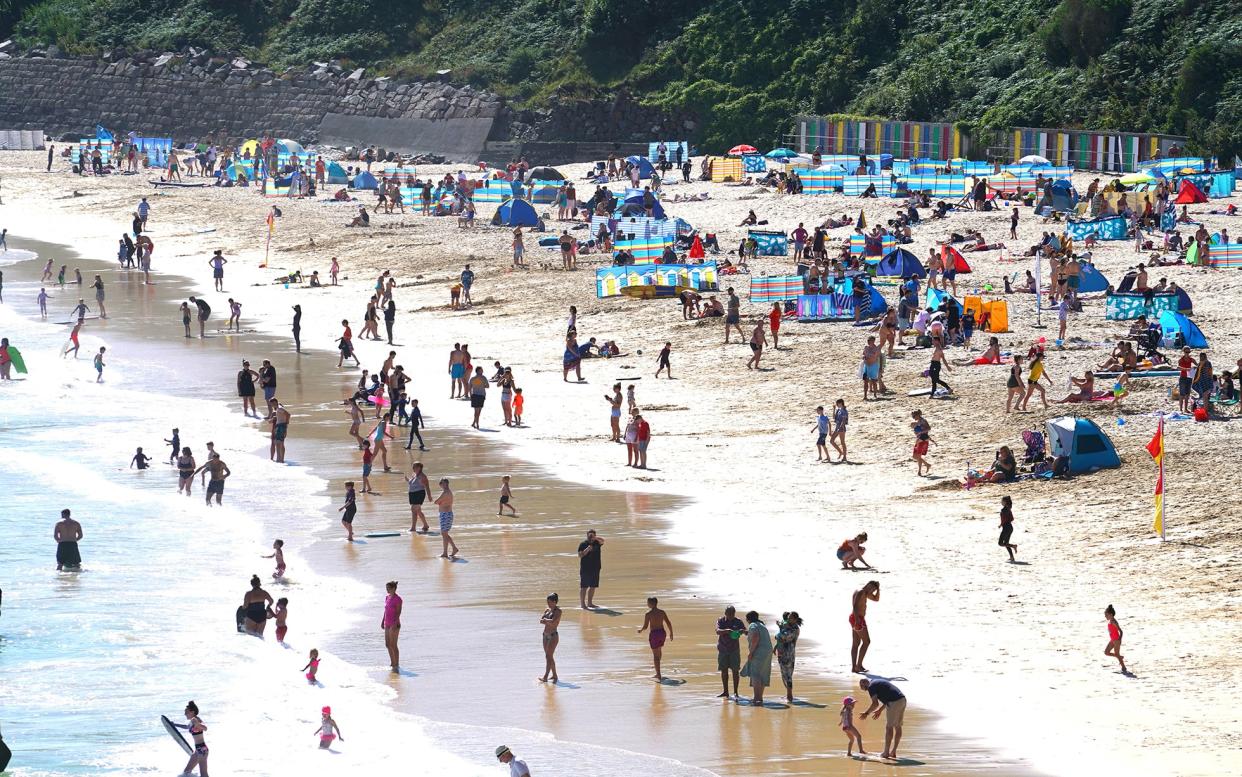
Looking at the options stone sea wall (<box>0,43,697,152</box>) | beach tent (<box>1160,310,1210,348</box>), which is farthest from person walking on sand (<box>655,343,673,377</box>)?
stone sea wall (<box>0,43,697,152</box>)

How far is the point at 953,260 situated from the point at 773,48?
33.5 m

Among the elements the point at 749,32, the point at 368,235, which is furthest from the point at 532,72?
the point at 368,235

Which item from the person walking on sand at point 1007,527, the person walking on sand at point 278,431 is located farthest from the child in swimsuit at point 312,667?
the person walking on sand at point 278,431

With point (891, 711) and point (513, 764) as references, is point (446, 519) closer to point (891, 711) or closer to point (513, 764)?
point (513, 764)

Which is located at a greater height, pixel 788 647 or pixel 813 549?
pixel 788 647

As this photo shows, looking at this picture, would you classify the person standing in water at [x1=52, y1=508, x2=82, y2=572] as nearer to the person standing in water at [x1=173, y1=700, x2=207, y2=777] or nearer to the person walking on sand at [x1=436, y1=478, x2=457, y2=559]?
the person walking on sand at [x1=436, y1=478, x2=457, y2=559]

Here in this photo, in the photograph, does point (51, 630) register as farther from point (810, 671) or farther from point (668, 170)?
point (668, 170)

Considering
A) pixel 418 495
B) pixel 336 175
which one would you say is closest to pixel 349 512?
pixel 418 495

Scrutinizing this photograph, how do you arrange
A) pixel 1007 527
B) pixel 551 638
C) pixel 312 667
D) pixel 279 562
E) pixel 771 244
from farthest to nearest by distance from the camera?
pixel 771 244 < pixel 279 562 < pixel 1007 527 < pixel 312 667 < pixel 551 638

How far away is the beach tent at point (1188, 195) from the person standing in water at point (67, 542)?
30.2 meters

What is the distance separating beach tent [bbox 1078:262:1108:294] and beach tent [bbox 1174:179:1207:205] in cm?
978

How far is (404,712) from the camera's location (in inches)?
659

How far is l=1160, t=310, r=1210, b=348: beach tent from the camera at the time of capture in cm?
2938

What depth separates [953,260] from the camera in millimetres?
37469
